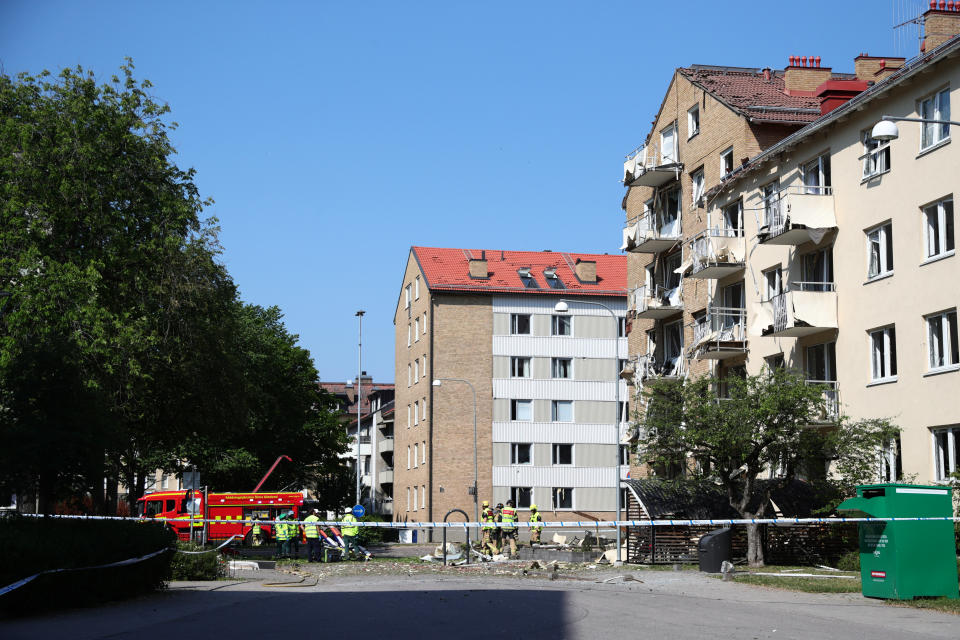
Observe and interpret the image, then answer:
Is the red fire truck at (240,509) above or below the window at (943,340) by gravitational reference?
below

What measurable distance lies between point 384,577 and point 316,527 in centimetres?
903

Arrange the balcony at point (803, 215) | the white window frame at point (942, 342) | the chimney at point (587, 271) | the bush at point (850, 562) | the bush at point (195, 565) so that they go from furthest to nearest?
the chimney at point (587, 271) → the balcony at point (803, 215) → the white window frame at point (942, 342) → the bush at point (850, 562) → the bush at point (195, 565)

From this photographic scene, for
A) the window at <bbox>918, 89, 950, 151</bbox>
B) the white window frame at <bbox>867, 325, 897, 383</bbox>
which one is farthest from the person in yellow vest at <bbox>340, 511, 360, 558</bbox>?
the window at <bbox>918, 89, 950, 151</bbox>

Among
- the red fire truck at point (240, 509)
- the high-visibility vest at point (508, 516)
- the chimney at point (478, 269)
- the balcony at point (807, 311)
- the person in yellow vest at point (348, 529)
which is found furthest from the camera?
the chimney at point (478, 269)

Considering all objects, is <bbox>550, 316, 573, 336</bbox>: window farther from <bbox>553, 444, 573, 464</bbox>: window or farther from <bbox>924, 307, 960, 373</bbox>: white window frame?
<bbox>924, 307, 960, 373</bbox>: white window frame

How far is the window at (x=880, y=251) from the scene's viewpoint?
28.5m

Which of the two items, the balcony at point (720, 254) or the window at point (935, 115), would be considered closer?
the window at point (935, 115)

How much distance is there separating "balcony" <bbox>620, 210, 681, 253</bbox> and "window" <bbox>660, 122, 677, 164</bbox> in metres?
2.05

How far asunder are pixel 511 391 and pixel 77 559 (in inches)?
1990

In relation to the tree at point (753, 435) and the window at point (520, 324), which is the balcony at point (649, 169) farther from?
the window at point (520, 324)

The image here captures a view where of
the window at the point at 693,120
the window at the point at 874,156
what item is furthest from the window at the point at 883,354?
the window at the point at 693,120

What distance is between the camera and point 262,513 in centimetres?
4456

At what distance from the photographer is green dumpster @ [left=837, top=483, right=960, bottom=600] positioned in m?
15.7

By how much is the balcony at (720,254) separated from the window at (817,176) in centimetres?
362
